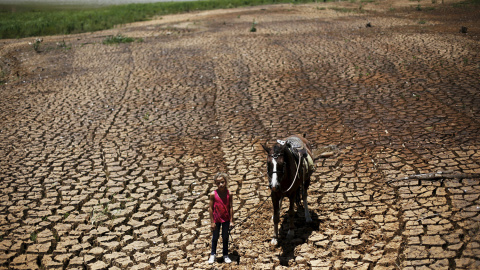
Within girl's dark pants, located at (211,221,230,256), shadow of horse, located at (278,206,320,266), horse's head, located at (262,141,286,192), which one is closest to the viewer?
horse's head, located at (262,141,286,192)

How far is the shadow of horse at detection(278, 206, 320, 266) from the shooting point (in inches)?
222

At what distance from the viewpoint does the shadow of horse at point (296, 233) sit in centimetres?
564

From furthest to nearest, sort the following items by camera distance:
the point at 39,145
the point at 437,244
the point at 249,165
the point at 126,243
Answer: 1. the point at 39,145
2. the point at 249,165
3. the point at 126,243
4. the point at 437,244

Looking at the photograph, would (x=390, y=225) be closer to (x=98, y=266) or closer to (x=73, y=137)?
(x=98, y=266)

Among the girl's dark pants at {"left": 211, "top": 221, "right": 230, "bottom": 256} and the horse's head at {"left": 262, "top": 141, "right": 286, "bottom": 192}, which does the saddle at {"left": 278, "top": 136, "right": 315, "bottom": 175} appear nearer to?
the horse's head at {"left": 262, "top": 141, "right": 286, "bottom": 192}

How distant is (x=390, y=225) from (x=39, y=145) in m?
8.23

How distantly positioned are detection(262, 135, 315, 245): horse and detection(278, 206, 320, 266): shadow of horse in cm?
9

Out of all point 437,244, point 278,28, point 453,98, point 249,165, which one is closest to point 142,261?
point 249,165

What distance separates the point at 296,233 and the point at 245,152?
325cm

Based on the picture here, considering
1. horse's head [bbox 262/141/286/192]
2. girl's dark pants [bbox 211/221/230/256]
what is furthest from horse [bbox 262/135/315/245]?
girl's dark pants [bbox 211/221/230/256]

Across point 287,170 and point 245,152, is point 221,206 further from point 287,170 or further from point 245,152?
point 245,152

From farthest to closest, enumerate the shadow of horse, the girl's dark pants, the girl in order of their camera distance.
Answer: the shadow of horse, the girl's dark pants, the girl

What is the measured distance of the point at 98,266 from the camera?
19.2ft

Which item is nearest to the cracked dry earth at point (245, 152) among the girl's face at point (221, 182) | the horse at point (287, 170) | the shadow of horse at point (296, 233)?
the shadow of horse at point (296, 233)
